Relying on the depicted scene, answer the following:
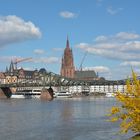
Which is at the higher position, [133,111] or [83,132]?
[133,111]

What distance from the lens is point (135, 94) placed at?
25.5 m

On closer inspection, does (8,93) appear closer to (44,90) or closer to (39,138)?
(44,90)

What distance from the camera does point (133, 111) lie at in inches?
973

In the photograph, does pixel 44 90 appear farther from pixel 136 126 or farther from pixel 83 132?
pixel 136 126

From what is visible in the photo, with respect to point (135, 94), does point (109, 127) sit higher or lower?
Result: lower

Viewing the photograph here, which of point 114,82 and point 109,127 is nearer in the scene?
point 109,127

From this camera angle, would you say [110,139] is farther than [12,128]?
No

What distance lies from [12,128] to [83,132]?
8950mm

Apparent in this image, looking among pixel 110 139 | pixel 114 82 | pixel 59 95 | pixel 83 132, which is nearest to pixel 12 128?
pixel 83 132

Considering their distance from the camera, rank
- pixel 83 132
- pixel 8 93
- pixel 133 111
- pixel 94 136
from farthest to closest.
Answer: pixel 8 93 < pixel 83 132 < pixel 94 136 < pixel 133 111

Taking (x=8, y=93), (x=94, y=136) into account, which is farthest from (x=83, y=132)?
(x=8, y=93)

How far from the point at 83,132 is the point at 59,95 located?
15325 cm

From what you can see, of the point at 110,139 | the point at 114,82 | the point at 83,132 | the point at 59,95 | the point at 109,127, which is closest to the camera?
the point at 110,139

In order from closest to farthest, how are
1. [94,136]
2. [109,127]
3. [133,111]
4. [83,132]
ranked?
[133,111]
[94,136]
[83,132]
[109,127]
